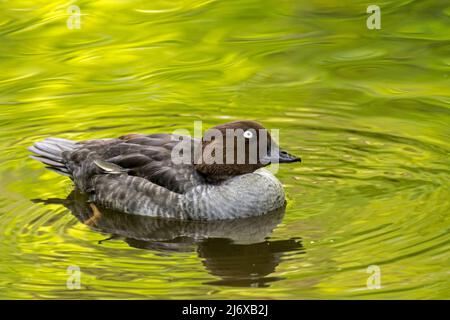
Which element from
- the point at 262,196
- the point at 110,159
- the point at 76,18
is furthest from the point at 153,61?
the point at 262,196

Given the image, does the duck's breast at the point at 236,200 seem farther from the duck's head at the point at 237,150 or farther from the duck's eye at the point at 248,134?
the duck's eye at the point at 248,134

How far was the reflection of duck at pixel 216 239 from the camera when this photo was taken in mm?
11023

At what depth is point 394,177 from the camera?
12.9 m

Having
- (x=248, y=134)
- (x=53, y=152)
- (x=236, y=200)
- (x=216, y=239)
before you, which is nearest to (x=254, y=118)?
(x=248, y=134)

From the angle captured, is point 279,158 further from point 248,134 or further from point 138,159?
point 138,159

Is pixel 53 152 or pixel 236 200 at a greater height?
pixel 53 152

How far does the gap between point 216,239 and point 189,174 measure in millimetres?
1130

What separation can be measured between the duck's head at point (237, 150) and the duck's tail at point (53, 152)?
69.5 inches

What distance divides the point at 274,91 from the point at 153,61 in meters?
2.15

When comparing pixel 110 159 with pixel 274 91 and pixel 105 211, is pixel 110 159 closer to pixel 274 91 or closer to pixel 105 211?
pixel 105 211

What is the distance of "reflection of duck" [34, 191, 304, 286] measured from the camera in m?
11.0

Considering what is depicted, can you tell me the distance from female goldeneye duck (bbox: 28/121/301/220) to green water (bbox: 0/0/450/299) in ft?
0.93

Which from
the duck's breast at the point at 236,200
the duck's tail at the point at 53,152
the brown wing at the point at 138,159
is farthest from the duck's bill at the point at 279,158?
the duck's tail at the point at 53,152

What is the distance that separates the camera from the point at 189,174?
12.8m
